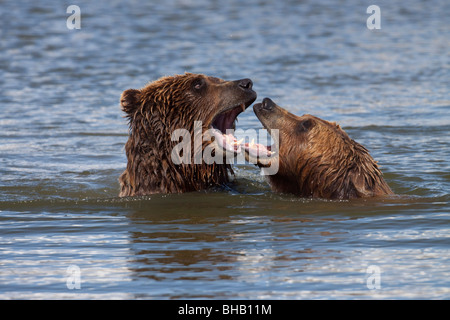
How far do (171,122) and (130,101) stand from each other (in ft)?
1.55

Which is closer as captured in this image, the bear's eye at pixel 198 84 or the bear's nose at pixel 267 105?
the bear's eye at pixel 198 84

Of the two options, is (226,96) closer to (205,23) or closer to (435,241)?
(435,241)

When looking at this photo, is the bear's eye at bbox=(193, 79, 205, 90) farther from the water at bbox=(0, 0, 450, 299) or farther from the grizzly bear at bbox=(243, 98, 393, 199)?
the water at bbox=(0, 0, 450, 299)

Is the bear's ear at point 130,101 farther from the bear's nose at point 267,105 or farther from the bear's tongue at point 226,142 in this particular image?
the bear's nose at point 267,105

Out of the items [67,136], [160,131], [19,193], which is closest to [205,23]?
[67,136]

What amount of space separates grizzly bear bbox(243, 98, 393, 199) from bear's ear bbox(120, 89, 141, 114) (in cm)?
118

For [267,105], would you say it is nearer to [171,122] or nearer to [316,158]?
[316,158]

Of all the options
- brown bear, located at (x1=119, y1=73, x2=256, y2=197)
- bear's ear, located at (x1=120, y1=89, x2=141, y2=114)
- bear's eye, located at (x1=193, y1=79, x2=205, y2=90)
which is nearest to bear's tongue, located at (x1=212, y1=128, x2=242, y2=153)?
brown bear, located at (x1=119, y1=73, x2=256, y2=197)

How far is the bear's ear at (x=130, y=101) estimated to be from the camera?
29.9 ft

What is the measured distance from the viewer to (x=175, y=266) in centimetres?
712

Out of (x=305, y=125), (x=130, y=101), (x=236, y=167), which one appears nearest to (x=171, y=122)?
(x=130, y=101)

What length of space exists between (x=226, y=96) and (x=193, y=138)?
1.89ft

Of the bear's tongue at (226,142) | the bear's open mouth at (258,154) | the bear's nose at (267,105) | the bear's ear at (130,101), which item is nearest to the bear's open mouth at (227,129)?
the bear's tongue at (226,142)
